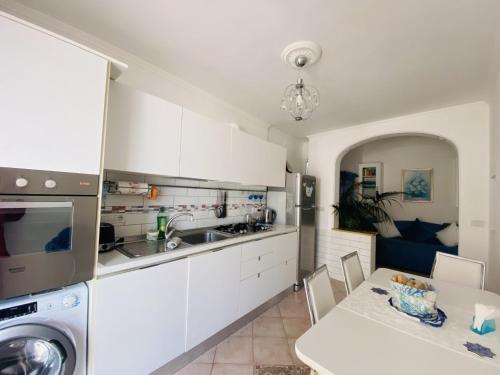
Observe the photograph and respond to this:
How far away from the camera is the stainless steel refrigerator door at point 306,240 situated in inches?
114

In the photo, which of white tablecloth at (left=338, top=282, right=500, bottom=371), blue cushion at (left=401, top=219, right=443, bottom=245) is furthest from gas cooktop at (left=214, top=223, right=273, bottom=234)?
blue cushion at (left=401, top=219, right=443, bottom=245)

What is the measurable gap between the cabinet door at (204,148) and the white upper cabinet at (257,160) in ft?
0.41

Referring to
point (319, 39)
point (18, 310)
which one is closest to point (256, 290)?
point (18, 310)

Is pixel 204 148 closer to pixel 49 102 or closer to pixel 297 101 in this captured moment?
pixel 297 101

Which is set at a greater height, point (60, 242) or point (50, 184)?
point (50, 184)

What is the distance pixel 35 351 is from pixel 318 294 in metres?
1.37

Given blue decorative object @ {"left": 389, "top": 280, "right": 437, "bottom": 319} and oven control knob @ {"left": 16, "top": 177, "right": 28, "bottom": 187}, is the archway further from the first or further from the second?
oven control knob @ {"left": 16, "top": 177, "right": 28, "bottom": 187}

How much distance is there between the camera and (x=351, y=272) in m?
1.61

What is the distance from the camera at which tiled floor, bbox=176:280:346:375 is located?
155 cm

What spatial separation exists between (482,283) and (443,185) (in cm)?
311

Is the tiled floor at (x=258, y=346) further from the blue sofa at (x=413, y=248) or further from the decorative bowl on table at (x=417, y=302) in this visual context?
the blue sofa at (x=413, y=248)

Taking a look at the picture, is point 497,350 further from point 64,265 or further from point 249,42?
point 249,42

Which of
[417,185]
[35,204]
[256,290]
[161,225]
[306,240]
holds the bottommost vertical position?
[256,290]

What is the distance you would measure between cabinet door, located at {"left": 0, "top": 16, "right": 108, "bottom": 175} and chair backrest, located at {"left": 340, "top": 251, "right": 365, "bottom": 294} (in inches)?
67.2
